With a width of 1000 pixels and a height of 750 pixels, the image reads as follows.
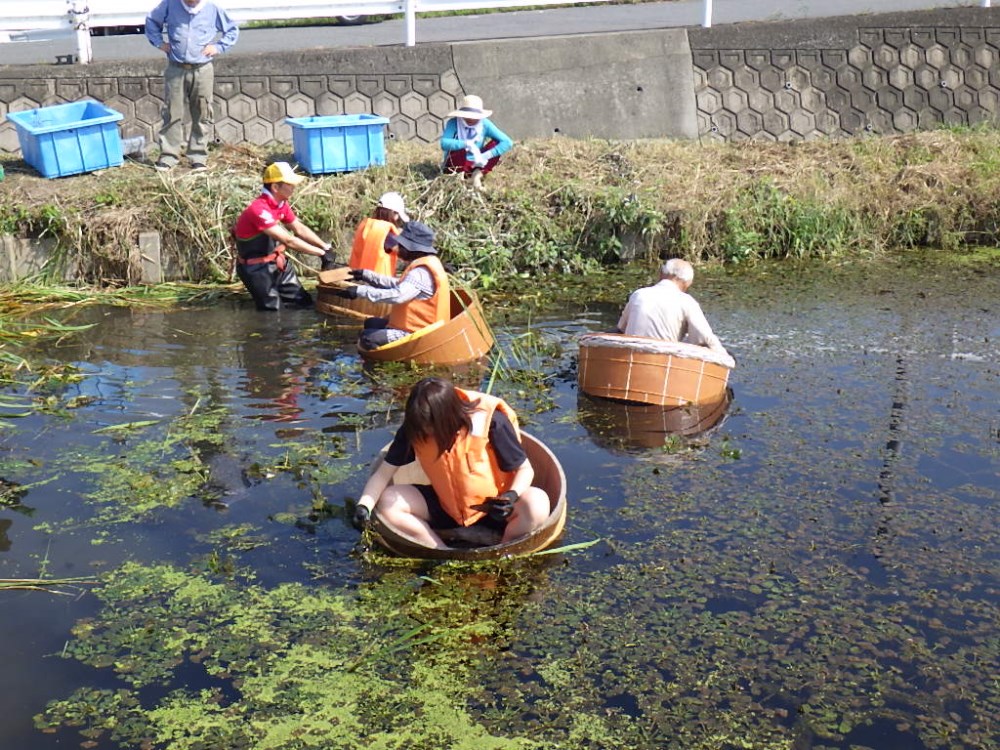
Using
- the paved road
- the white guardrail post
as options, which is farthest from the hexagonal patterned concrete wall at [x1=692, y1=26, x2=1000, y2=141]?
the white guardrail post

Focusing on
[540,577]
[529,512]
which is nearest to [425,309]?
[529,512]

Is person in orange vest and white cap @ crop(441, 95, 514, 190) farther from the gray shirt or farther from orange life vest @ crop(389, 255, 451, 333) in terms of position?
the gray shirt

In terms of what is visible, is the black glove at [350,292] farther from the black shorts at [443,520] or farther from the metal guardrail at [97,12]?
the metal guardrail at [97,12]

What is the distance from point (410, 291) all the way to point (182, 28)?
17.0 feet

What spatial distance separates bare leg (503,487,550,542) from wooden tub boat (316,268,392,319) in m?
4.33

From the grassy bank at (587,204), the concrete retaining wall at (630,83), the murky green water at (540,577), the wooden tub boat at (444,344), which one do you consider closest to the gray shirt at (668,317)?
the murky green water at (540,577)

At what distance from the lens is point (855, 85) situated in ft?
53.5

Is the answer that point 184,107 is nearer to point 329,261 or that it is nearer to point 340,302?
point 329,261

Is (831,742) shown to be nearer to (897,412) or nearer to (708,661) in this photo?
(708,661)

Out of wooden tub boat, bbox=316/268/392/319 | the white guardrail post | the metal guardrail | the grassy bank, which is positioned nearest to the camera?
wooden tub boat, bbox=316/268/392/319

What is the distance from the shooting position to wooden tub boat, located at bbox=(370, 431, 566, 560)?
6309mm

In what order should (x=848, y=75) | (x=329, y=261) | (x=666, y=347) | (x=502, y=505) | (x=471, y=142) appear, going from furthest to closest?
1. (x=848, y=75)
2. (x=471, y=142)
3. (x=329, y=261)
4. (x=666, y=347)
5. (x=502, y=505)

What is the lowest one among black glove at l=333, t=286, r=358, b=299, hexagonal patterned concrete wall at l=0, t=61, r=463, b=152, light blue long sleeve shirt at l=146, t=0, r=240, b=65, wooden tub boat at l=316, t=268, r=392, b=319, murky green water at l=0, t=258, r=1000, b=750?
murky green water at l=0, t=258, r=1000, b=750

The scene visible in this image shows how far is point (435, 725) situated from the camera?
5133mm
